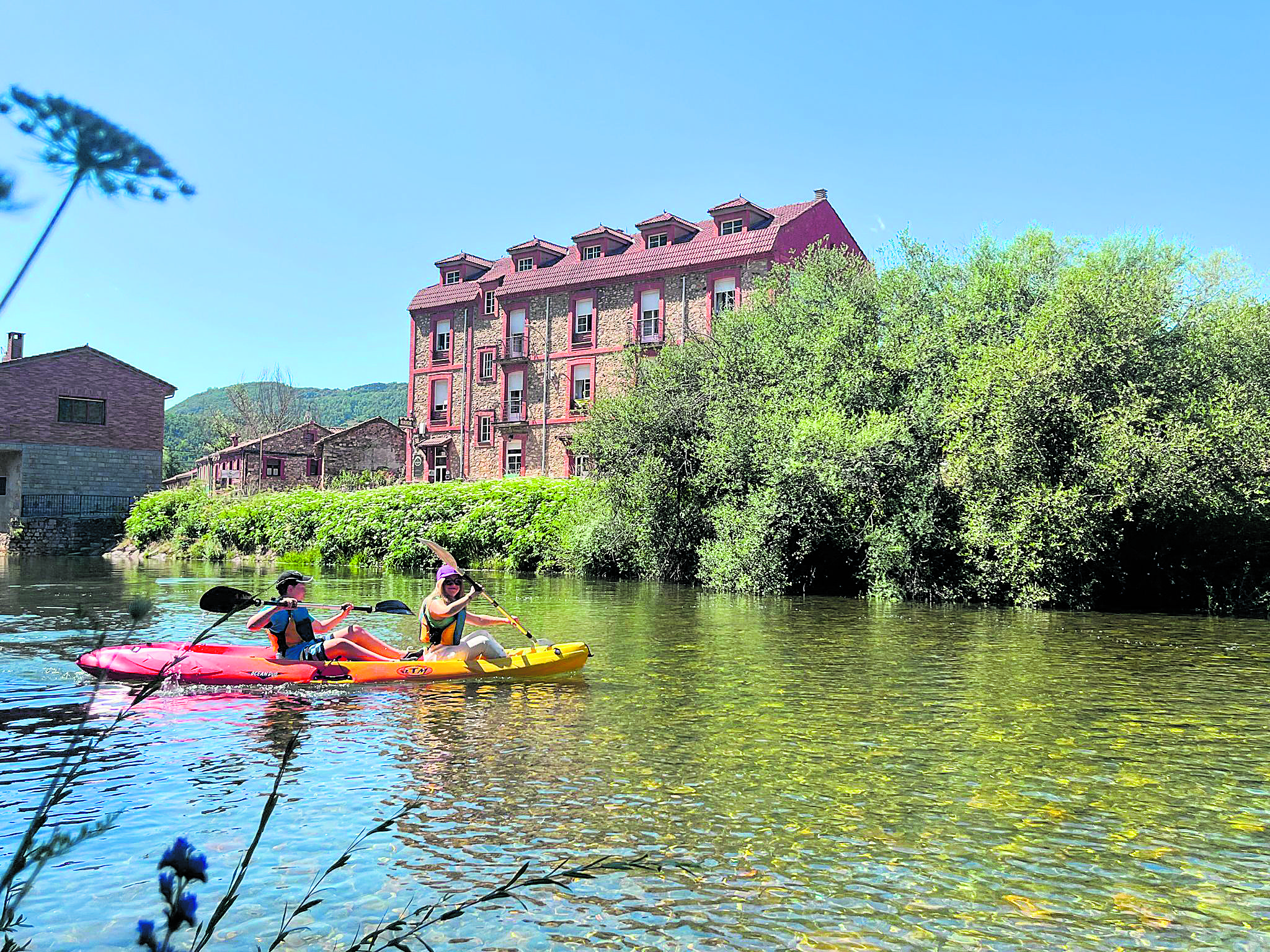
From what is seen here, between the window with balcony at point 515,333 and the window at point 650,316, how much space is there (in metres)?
6.61

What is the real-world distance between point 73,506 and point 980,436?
129 feet

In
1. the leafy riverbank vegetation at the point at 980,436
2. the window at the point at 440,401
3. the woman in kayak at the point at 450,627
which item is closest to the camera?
the woman in kayak at the point at 450,627

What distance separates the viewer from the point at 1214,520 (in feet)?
73.8

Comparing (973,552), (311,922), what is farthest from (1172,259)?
(311,922)

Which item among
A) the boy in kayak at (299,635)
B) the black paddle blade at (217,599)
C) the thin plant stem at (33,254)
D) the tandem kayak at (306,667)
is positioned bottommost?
the tandem kayak at (306,667)

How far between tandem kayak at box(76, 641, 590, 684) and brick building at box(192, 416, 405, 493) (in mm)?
37622

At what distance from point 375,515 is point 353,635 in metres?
28.0

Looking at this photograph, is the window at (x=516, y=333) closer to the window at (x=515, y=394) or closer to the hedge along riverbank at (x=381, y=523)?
the window at (x=515, y=394)

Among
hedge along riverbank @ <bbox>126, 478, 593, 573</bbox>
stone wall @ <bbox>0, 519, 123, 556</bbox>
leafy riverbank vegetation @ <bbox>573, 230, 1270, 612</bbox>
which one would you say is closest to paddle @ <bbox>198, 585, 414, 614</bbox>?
leafy riverbank vegetation @ <bbox>573, 230, 1270, 612</bbox>

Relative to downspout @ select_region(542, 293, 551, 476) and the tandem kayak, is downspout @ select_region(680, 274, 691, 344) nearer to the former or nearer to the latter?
downspout @ select_region(542, 293, 551, 476)

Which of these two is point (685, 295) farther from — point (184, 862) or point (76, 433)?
point (184, 862)

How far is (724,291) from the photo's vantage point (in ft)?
137

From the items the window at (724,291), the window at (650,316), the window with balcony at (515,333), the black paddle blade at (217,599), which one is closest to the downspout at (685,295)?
the window at (650,316)

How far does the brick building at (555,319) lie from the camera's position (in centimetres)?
4225
